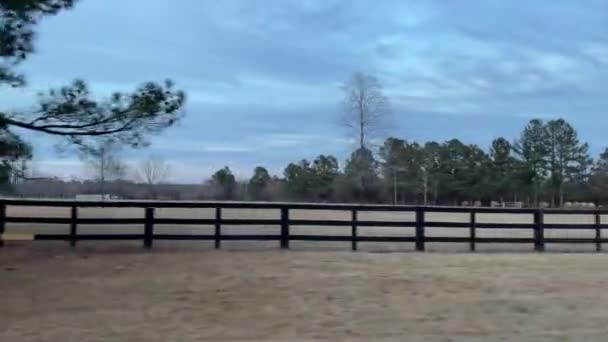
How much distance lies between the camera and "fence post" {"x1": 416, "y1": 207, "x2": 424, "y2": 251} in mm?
17047

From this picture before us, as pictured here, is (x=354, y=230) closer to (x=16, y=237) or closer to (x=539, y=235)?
(x=539, y=235)

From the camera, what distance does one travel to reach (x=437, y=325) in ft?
28.3

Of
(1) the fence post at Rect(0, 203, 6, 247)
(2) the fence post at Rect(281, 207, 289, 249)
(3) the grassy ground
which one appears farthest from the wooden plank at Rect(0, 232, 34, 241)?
(2) the fence post at Rect(281, 207, 289, 249)

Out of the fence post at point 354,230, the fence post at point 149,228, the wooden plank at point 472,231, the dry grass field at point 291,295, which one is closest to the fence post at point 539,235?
the wooden plank at point 472,231

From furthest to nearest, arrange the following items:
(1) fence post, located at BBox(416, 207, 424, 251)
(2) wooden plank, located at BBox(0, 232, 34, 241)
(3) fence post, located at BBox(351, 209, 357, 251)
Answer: (1) fence post, located at BBox(416, 207, 424, 251) < (3) fence post, located at BBox(351, 209, 357, 251) < (2) wooden plank, located at BBox(0, 232, 34, 241)

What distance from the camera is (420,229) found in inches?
672

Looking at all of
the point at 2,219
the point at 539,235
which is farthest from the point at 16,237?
the point at 539,235

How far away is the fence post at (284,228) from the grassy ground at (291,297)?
1553 mm

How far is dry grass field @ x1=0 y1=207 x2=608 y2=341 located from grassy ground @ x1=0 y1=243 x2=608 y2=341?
0.06 feet

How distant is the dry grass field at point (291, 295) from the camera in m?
8.32

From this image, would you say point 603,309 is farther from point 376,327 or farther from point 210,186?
point 210,186

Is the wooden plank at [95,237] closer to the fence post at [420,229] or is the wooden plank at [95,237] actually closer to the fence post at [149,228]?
the fence post at [149,228]

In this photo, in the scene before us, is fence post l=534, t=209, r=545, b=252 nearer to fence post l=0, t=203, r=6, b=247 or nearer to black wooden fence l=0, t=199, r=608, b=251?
black wooden fence l=0, t=199, r=608, b=251

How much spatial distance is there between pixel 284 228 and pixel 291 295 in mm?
6004
